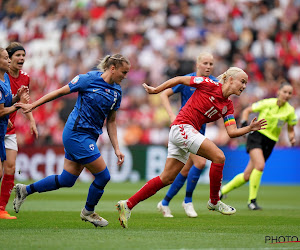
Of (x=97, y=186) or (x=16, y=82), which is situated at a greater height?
(x=16, y=82)

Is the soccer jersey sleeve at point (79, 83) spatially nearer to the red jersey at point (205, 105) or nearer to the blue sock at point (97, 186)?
the blue sock at point (97, 186)

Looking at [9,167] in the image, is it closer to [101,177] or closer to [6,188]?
[6,188]

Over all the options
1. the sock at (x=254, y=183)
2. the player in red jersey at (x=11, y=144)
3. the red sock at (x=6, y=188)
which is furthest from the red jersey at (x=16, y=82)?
the sock at (x=254, y=183)

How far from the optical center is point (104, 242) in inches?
267

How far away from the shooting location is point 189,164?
35.5 ft

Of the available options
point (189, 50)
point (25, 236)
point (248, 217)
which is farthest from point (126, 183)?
point (25, 236)

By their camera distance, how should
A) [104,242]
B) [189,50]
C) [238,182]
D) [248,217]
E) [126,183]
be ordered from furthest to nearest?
[189,50]
[126,183]
[238,182]
[248,217]
[104,242]

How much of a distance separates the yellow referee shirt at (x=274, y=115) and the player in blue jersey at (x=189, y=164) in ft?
7.49

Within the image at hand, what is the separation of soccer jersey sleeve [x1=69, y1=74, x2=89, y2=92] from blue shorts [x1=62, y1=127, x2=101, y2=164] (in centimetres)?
54

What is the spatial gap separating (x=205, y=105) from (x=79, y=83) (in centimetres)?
168

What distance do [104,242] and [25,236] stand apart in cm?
106

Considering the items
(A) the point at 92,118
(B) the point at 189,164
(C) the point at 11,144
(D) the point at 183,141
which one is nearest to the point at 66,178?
(A) the point at 92,118

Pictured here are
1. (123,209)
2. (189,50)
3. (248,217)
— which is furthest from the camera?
(189,50)

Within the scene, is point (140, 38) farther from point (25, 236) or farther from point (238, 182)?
point (25, 236)
